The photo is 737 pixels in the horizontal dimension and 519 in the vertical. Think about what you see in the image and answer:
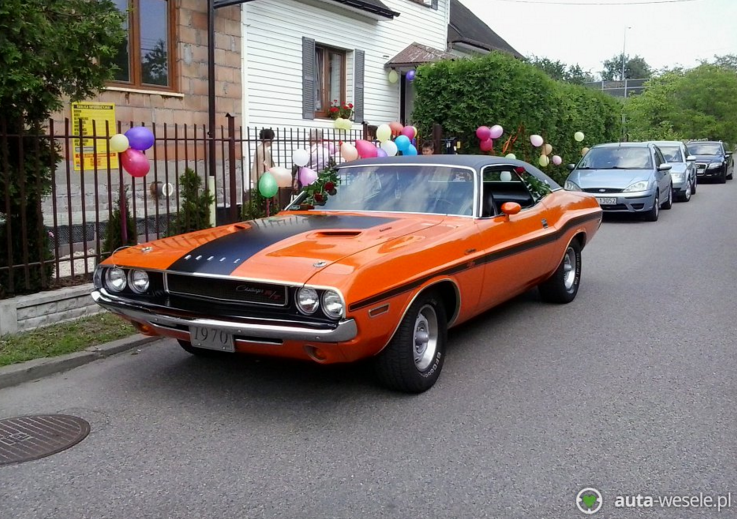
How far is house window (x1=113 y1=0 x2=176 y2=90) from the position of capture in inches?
417

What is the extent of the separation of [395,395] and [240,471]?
1.31 metres

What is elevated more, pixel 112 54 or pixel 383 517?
pixel 112 54

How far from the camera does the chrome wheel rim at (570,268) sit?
7.22 m

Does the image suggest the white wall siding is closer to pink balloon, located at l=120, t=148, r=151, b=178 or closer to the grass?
pink balloon, located at l=120, t=148, r=151, b=178

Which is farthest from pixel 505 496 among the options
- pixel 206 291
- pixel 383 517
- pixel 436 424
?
pixel 206 291

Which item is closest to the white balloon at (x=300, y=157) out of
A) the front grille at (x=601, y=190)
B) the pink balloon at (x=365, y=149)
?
the pink balloon at (x=365, y=149)

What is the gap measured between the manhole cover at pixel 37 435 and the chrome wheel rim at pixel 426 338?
206 cm

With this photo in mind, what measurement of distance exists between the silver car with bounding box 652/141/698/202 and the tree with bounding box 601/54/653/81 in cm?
9580

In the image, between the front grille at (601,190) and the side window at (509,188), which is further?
the front grille at (601,190)

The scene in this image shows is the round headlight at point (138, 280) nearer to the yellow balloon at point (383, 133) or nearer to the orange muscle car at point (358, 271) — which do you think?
the orange muscle car at point (358, 271)

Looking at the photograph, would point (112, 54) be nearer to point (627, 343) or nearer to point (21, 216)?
point (21, 216)

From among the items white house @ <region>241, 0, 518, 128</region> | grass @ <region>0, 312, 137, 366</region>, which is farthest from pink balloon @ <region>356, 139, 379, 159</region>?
grass @ <region>0, 312, 137, 366</region>

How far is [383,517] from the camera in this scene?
314 cm

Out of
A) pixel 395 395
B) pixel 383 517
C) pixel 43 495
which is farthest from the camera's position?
pixel 395 395
